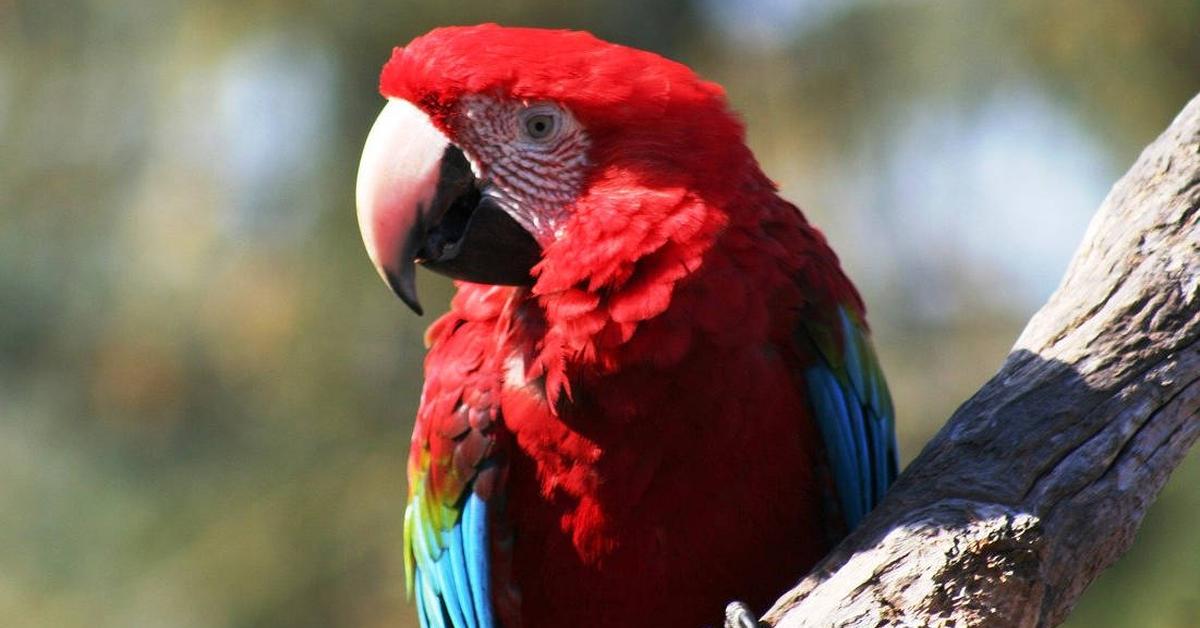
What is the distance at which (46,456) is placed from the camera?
7.07 metres

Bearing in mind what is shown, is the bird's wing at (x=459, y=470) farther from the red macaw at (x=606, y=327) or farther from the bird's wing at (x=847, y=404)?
the bird's wing at (x=847, y=404)

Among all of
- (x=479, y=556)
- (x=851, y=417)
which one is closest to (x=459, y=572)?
(x=479, y=556)

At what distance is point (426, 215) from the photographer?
7.02 ft

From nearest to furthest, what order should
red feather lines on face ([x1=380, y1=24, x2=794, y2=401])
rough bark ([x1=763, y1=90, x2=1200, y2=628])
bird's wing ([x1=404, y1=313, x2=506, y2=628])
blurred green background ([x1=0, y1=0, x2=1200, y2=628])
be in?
rough bark ([x1=763, y1=90, x2=1200, y2=628]) < red feather lines on face ([x1=380, y1=24, x2=794, y2=401]) < bird's wing ([x1=404, y1=313, x2=506, y2=628]) < blurred green background ([x1=0, y1=0, x2=1200, y2=628])

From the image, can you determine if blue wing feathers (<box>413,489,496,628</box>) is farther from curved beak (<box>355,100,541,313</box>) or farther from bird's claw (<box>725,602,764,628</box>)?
bird's claw (<box>725,602,764,628</box>)

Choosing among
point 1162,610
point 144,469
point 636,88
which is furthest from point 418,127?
point 144,469

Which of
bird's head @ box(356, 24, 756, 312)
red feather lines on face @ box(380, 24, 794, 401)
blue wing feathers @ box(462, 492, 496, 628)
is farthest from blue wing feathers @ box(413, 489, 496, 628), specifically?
bird's head @ box(356, 24, 756, 312)

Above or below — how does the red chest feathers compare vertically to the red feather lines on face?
below

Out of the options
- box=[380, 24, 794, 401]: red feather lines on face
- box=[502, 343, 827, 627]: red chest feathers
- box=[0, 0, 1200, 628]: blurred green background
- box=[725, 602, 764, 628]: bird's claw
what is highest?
box=[0, 0, 1200, 628]: blurred green background

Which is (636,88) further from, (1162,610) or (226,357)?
(226,357)

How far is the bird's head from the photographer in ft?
7.00

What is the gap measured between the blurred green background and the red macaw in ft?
12.1

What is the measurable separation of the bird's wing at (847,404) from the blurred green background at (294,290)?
341 centimetres

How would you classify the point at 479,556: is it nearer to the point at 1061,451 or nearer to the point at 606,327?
the point at 606,327
